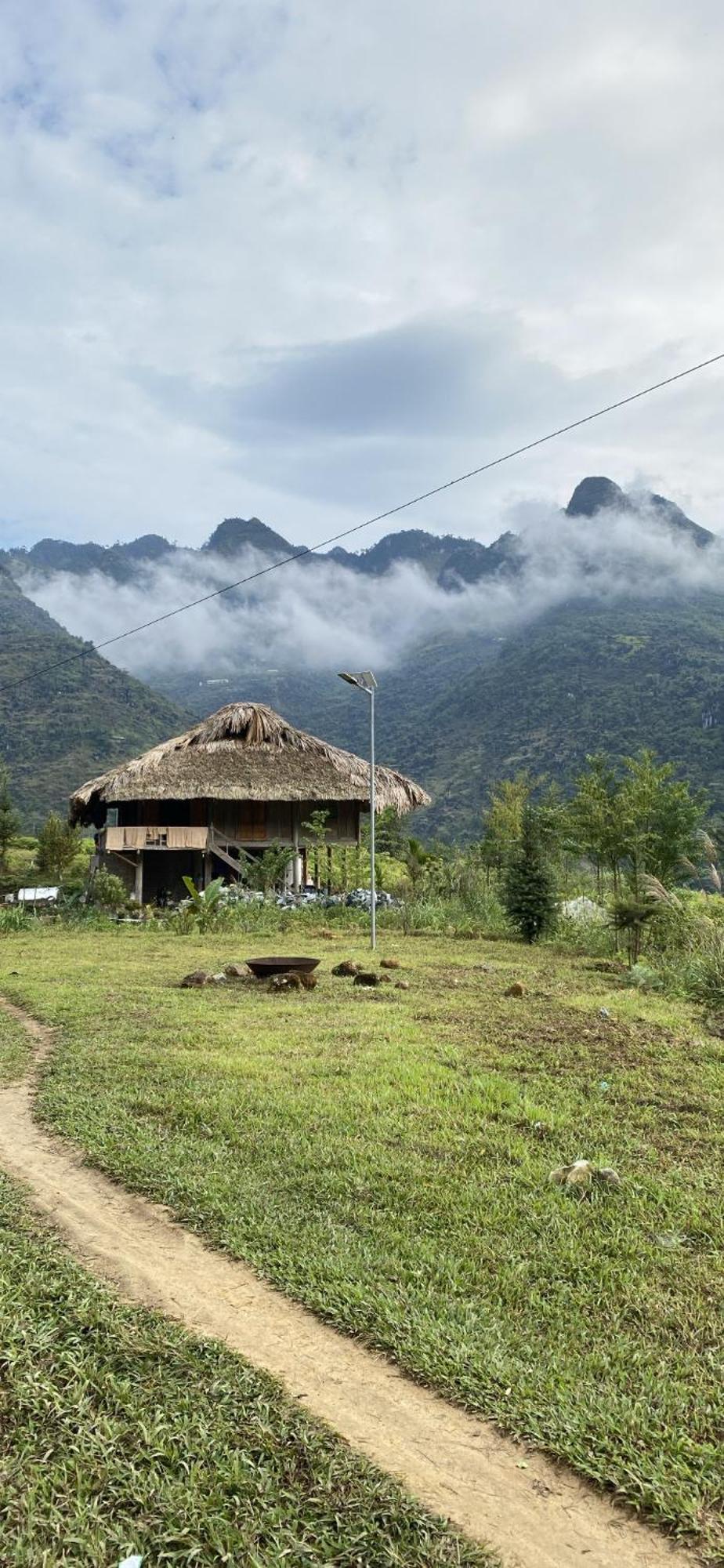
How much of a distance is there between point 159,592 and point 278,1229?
6023 inches

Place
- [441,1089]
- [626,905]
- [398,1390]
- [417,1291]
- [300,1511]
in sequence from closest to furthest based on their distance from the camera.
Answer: [300,1511]
[398,1390]
[417,1291]
[441,1089]
[626,905]

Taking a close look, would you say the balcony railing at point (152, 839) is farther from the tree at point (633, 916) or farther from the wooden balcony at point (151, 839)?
the tree at point (633, 916)

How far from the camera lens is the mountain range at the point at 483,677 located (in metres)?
48.1

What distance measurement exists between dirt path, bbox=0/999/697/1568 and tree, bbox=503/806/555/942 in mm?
10062

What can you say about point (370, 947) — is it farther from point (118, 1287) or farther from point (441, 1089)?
point (118, 1287)

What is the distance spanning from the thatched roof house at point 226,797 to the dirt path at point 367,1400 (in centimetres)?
1785

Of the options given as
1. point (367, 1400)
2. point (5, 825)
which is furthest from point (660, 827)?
point (5, 825)

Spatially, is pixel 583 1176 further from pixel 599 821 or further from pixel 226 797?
pixel 226 797

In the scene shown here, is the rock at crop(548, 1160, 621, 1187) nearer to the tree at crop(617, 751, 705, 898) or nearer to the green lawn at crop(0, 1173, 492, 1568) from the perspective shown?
the green lawn at crop(0, 1173, 492, 1568)

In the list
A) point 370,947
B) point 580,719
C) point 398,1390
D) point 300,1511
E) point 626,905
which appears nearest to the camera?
point 300,1511

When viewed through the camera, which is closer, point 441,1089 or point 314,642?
point 441,1089

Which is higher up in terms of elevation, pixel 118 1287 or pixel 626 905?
pixel 626 905

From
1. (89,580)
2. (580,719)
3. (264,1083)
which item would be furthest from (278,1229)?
(89,580)

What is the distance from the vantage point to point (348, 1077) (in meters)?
5.50
